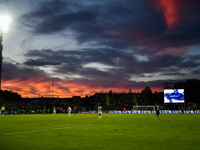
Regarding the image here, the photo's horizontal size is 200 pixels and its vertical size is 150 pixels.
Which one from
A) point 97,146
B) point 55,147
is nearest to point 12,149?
point 55,147

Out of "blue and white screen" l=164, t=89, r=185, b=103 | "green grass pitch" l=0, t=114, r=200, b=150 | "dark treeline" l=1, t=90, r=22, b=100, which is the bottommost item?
"green grass pitch" l=0, t=114, r=200, b=150

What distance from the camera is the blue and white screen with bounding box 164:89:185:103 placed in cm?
6900

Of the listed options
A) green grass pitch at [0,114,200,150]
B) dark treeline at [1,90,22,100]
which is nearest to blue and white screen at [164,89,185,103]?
green grass pitch at [0,114,200,150]

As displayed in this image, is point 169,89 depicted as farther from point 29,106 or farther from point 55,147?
point 55,147

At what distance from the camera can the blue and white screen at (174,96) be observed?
69000 mm

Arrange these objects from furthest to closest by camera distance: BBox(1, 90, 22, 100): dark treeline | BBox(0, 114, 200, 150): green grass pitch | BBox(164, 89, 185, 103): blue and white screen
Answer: BBox(1, 90, 22, 100): dark treeline
BBox(164, 89, 185, 103): blue and white screen
BBox(0, 114, 200, 150): green grass pitch

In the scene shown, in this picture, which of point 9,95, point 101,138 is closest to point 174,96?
point 101,138

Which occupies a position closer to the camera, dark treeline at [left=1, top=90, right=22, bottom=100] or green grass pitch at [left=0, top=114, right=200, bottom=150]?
green grass pitch at [left=0, top=114, right=200, bottom=150]

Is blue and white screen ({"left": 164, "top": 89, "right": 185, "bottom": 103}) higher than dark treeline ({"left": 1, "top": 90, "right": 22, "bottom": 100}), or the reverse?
dark treeline ({"left": 1, "top": 90, "right": 22, "bottom": 100})

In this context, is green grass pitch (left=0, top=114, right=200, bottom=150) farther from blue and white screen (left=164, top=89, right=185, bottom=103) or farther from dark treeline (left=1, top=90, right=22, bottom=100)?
dark treeline (left=1, top=90, right=22, bottom=100)

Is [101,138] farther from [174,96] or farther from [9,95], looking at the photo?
[9,95]

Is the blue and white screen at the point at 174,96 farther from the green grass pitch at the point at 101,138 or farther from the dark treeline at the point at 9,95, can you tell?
the dark treeline at the point at 9,95

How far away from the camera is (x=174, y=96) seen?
69.6m

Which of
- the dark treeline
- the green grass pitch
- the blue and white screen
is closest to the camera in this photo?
the green grass pitch
